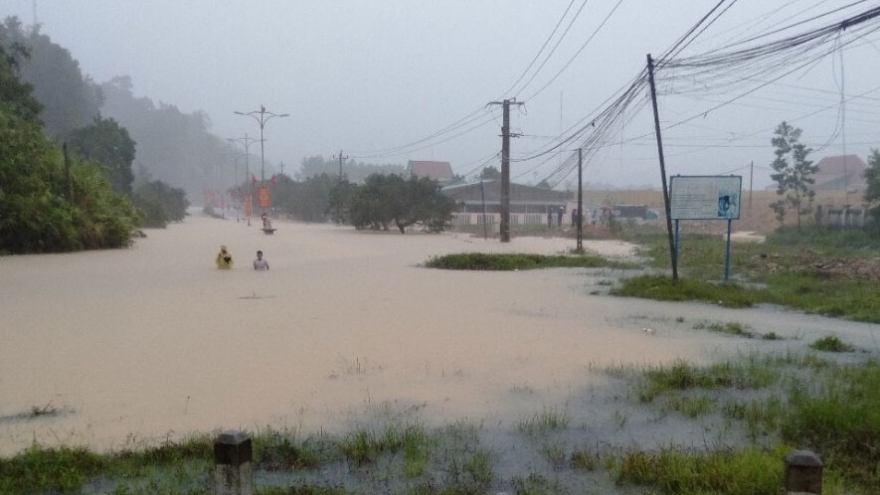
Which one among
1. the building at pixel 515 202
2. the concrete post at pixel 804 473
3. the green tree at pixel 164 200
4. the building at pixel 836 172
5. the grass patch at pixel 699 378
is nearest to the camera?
the concrete post at pixel 804 473

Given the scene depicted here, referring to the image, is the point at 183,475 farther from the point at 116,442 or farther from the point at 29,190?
the point at 29,190

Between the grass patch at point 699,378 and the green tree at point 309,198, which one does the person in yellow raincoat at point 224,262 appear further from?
the green tree at point 309,198

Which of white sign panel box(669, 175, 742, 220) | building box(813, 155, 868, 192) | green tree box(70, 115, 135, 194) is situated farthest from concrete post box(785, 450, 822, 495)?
building box(813, 155, 868, 192)

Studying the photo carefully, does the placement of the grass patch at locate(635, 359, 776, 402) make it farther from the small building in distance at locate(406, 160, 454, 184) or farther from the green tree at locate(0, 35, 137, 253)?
the small building in distance at locate(406, 160, 454, 184)

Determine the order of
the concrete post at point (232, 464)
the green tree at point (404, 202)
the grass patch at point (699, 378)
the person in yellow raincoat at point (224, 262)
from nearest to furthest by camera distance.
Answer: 1. the concrete post at point (232, 464)
2. the grass patch at point (699, 378)
3. the person in yellow raincoat at point (224, 262)
4. the green tree at point (404, 202)

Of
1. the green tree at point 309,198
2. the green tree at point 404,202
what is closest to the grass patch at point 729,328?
the green tree at point 404,202

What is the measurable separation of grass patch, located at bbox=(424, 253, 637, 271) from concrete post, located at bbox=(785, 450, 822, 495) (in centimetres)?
1797

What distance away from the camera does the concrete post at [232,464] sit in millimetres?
3348

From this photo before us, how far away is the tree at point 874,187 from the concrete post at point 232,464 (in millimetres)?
31049

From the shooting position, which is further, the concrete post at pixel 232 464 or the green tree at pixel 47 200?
the green tree at pixel 47 200

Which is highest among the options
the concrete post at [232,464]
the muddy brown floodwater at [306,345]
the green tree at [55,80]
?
the green tree at [55,80]

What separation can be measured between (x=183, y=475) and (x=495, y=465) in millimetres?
2113

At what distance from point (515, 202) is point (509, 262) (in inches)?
1592

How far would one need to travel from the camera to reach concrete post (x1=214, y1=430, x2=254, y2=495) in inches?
132
